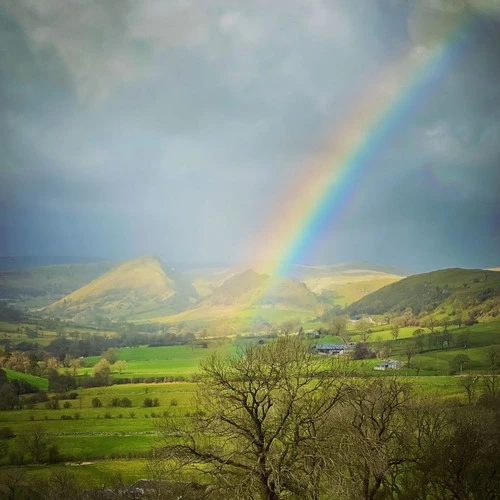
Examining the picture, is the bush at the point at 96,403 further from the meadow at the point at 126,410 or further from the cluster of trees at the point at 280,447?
the cluster of trees at the point at 280,447

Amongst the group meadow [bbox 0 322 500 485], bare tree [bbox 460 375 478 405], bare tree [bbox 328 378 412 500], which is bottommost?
meadow [bbox 0 322 500 485]

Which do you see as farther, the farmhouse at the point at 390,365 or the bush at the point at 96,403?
the bush at the point at 96,403

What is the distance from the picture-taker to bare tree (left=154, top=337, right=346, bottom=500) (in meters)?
14.7

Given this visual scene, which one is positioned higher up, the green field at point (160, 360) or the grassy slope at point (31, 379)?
the grassy slope at point (31, 379)

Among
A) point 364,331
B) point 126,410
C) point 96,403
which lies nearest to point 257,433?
point 126,410

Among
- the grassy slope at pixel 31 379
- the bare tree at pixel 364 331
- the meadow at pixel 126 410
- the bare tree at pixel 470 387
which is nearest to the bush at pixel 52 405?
the meadow at pixel 126 410

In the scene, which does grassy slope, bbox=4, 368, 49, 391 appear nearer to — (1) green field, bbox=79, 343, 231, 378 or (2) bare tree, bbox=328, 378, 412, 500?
(1) green field, bbox=79, 343, 231, 378

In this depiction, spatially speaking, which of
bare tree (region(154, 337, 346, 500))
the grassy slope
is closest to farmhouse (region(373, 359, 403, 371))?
bare tree (region(154, 337, 346, 500))

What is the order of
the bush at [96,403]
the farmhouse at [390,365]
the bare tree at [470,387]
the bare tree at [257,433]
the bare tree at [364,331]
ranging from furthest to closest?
the bare tree at [364,331]
the bush at [96,403]
the farmhouse at [390,365]
the bare tree at [470,387]
the bare tree at [257,433]

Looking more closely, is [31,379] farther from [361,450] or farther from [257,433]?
[361,450]

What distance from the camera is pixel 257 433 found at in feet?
50.8

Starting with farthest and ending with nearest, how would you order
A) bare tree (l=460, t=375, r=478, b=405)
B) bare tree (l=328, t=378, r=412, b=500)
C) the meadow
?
bare tree (l=460, t=375, r=478, b=405), the meadow, bare tree (l=328, t=378, r=412, b=500)

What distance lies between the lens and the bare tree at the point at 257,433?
14.7 metres

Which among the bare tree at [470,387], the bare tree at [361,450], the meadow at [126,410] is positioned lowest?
the meadow at [126,410]
